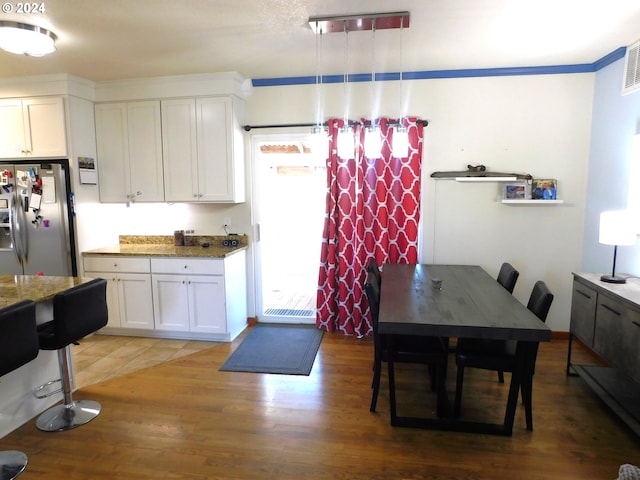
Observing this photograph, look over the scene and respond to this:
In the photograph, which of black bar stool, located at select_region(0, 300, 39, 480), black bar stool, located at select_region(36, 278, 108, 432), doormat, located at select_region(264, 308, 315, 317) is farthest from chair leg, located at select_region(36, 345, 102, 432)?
doormat, located at select_region(264, 308, 315, 317)

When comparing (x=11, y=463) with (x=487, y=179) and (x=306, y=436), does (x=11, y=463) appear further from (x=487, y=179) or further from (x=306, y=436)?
(x=487, y=179)

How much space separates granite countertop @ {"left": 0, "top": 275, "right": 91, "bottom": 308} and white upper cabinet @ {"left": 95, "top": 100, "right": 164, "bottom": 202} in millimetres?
1494

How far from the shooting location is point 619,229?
2.66 m

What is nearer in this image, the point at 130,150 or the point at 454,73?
the point at 454,73

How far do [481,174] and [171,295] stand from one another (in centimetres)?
323

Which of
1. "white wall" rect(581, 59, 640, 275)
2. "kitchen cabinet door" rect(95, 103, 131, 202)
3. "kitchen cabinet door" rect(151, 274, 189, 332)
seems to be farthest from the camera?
"kitchen cabinet door" rect(95, 103, 131, 202)

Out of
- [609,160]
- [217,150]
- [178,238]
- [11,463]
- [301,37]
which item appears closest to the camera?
[11,463]

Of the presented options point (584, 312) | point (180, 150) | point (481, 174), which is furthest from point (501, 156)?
point (180, 150)

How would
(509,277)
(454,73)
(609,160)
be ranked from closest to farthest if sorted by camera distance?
1. (509,277)
2. (609,160)
3. (454,73)

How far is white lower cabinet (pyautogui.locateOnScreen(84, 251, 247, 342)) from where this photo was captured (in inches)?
144

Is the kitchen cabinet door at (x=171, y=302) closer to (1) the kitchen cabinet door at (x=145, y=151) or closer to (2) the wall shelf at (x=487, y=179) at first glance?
(1) the kitchen cabinet door at (x=145, y=151)

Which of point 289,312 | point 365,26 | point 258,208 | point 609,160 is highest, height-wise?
point 365,26

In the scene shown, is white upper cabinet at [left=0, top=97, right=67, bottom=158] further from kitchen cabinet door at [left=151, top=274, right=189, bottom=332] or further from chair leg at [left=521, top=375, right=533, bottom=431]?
chair leg at [left=521, top=375, right=533, bottom=431]

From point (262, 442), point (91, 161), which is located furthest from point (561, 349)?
point (91, 161)
